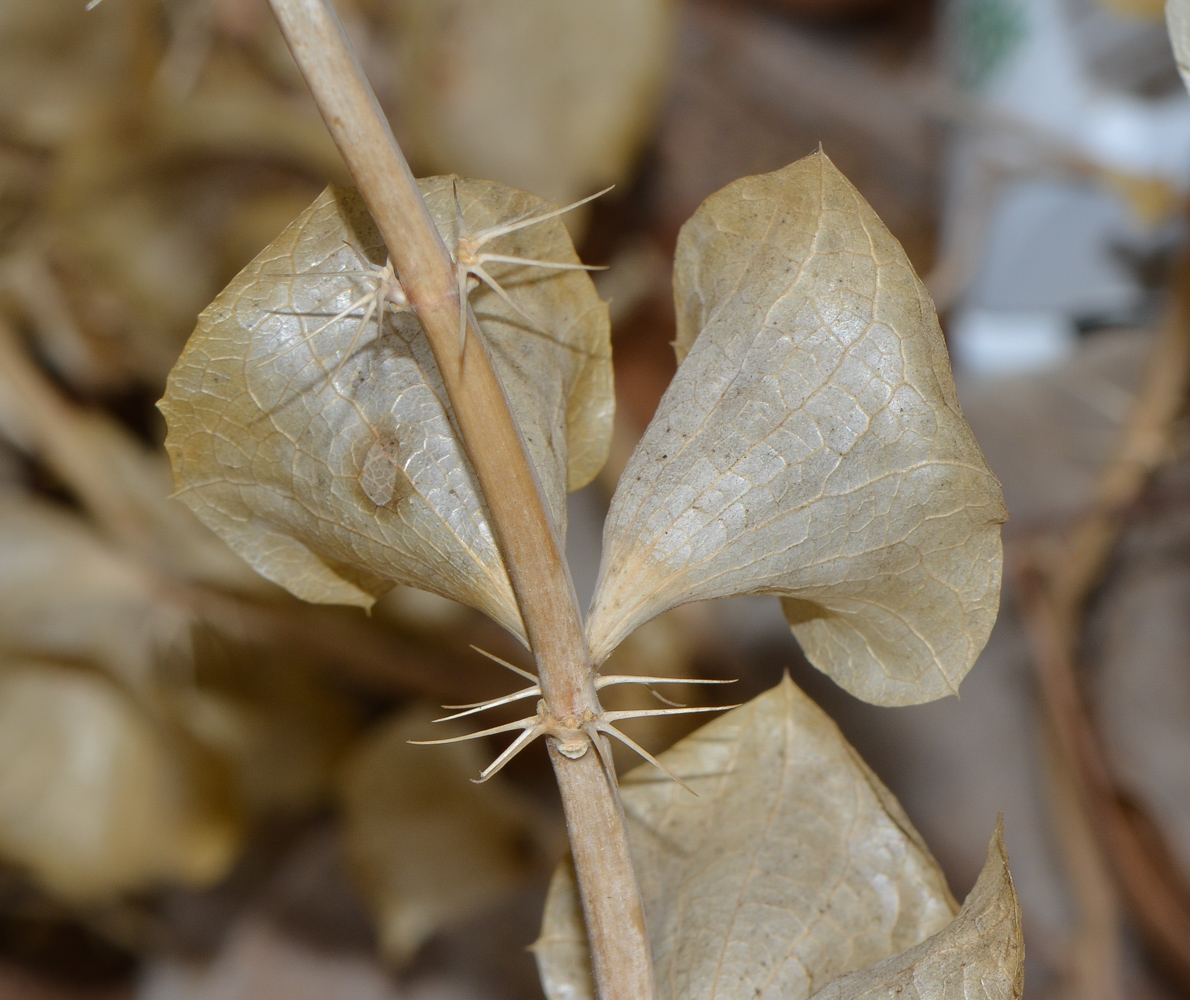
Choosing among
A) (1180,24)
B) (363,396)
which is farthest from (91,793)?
(1180,24)

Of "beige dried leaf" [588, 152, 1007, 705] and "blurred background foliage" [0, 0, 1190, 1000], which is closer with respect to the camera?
"beige dried leaf" [588, 152, 1007, 705]

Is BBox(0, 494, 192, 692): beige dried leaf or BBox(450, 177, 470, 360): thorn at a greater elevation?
BBox(450, 177, 470, 360): thorn

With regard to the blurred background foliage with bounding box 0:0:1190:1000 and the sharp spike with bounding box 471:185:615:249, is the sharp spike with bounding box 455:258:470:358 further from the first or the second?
the blurred background foliage with bounding box 0:0:1190:1000

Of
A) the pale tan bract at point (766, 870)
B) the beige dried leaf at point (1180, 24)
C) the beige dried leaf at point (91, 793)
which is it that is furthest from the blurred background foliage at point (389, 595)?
the beige dried leaf at point (1180, 24)

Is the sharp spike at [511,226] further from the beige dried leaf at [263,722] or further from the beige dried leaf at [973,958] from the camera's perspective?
the beige dried leaf at [263,722]

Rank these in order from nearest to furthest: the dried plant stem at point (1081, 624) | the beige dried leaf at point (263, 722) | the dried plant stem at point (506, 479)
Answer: the dried plant stem at point (506, 479) < the dried plant stem at point (1081, 624) < the beige dried leaf at point (263, 722)

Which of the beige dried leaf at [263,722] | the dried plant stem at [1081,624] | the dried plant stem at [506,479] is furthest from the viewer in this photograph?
the beige dried leaf at [263,722]

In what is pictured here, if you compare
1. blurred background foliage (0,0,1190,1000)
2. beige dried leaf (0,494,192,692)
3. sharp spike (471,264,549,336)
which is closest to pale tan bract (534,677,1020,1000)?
sharp spike (471,264,549,336)

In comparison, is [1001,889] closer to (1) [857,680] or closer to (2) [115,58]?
(1) [857,680]
